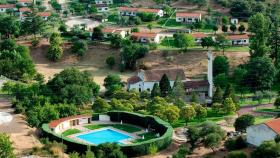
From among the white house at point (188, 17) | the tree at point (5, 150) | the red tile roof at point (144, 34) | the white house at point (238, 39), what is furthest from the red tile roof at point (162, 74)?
the tree at point (5, 150)

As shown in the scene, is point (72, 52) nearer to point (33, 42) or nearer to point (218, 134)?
point (33, 42)

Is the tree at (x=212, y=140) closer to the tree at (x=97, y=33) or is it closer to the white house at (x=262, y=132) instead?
the white house at (x=262, y=132)

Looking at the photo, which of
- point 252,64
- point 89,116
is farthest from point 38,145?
point 252,64

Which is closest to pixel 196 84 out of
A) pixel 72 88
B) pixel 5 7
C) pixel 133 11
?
pixel 72 88

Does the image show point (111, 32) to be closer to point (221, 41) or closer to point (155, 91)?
point (221, 41)

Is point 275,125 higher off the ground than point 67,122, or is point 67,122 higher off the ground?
point 275,125

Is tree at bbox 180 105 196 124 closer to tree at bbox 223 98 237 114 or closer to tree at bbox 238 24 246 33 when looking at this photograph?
tree at bbox 223 98 237 114

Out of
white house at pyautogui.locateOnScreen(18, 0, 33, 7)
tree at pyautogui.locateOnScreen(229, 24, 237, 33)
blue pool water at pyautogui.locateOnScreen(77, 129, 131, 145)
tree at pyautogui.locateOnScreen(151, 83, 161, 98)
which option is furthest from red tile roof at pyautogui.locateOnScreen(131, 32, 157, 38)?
white house at pyautogui.locateOnScreen(18, 0, 33, 7)
